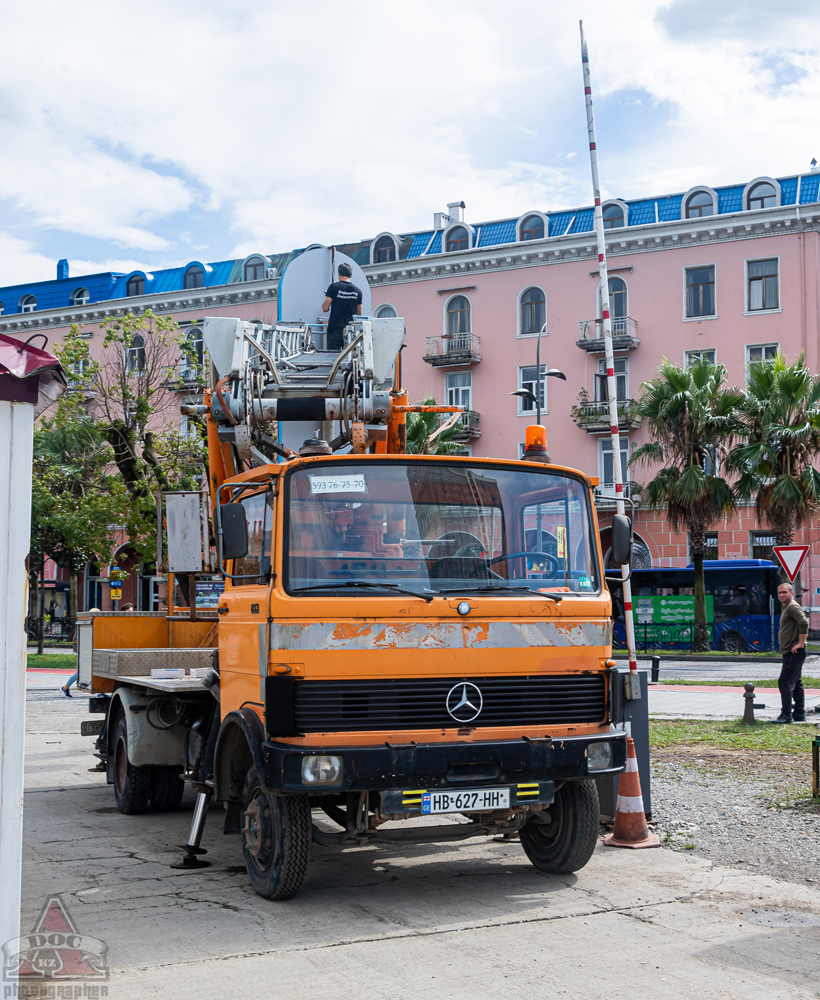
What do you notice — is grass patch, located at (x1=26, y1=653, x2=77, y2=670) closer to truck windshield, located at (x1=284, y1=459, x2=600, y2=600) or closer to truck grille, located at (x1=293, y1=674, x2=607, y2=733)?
truck windshield, located at (x1=284, y1=459, x2=600, y2=600)

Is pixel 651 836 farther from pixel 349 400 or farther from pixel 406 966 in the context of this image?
pixel 349 400

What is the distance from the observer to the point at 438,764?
6121mm

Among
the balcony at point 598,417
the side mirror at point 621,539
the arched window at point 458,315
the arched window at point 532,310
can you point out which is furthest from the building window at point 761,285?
the side mirror at point 621,539

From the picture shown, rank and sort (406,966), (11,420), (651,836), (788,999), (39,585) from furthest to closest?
(39,585) < (651,836) < (406,966) < (788,999) < (11,420)

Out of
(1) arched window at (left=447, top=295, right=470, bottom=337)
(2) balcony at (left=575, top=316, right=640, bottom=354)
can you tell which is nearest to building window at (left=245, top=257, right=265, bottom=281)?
(1) arched window at (left=447, top=295, right=470, bottom=337)

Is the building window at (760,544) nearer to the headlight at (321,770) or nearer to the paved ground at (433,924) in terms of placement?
the paved ground at (433,924)

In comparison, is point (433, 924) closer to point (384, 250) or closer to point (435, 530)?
point (435, 530)

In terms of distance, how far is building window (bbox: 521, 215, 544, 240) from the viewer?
44.5 metres

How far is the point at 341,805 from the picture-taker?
6473mm

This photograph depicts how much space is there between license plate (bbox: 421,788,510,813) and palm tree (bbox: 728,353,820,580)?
27.2 metres

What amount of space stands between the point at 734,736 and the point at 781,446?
776 inches

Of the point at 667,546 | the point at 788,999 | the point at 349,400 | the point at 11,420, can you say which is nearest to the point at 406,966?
the point at 788,999

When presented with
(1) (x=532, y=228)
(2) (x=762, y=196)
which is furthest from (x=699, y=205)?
(1) (x=532, y=228)

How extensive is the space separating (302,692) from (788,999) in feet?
9.00
